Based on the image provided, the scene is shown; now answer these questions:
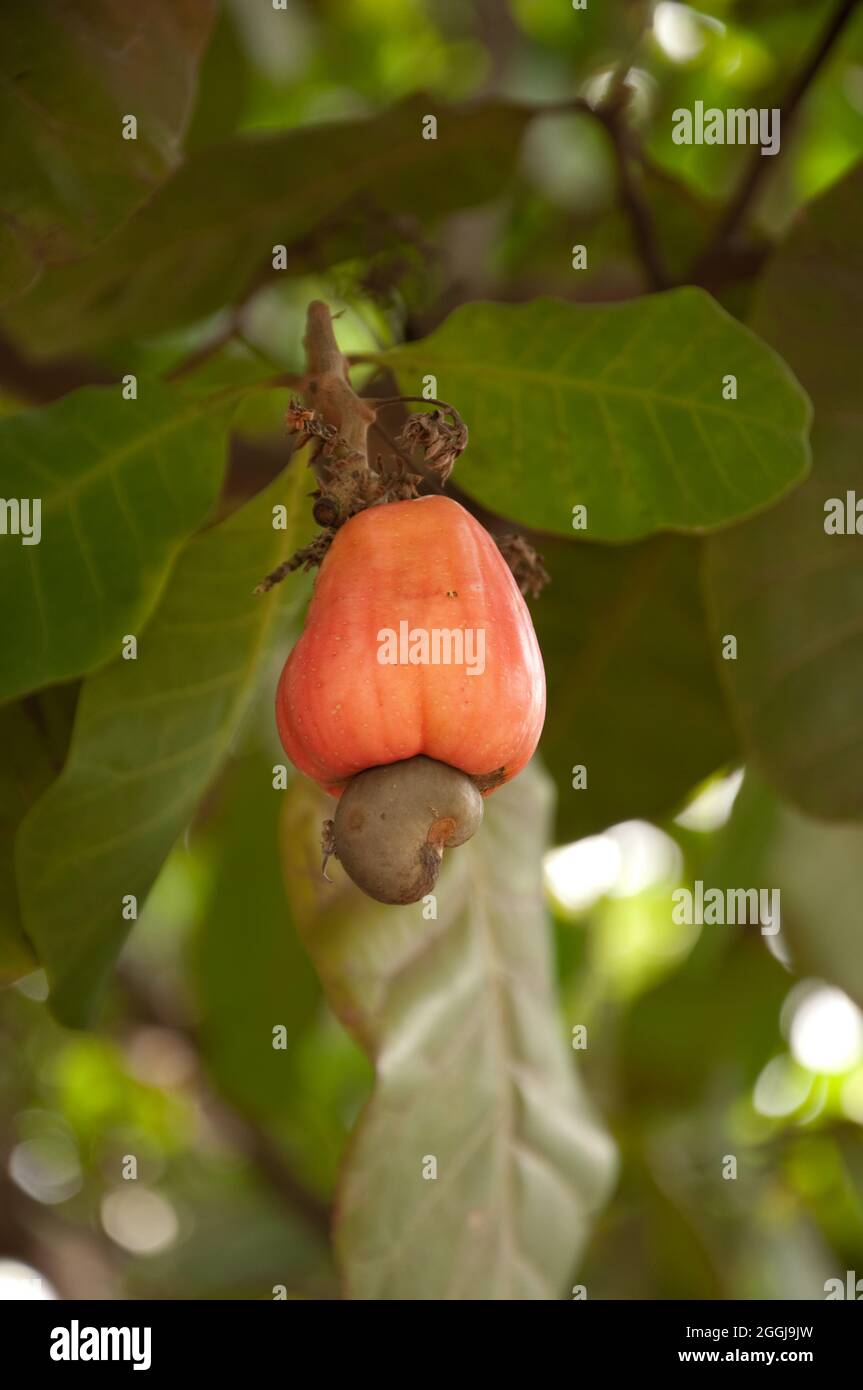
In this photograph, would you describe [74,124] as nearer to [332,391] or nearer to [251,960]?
[332,391]

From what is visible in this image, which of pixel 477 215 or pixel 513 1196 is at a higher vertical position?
pixel 477 215

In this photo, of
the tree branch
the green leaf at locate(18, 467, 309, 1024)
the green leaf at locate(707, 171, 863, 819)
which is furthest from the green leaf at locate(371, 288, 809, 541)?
the tree branch

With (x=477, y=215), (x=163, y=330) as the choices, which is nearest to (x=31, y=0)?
(x=163, y=330)

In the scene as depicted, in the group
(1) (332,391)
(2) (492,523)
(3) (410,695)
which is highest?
(2) (492,523)

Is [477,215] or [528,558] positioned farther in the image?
[477,215]

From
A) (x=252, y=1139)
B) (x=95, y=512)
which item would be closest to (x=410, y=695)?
(x=95, y=512)

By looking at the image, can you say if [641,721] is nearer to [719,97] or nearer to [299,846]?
[299,846]
